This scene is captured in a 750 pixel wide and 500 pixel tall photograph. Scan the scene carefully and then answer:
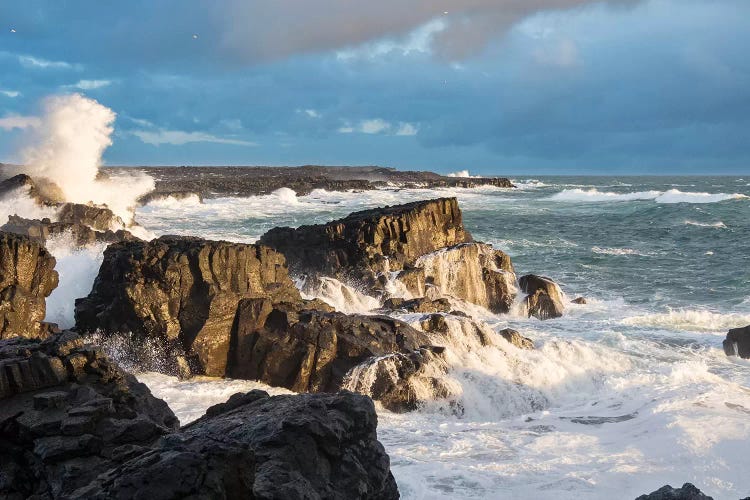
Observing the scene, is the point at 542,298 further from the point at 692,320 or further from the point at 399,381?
the point at 399,381

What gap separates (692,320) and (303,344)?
1388 centimetres

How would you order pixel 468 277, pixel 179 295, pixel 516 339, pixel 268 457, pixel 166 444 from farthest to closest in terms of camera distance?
pixel 468 277 → pixel 516 339 → pixel 179 295 → pixel 268 457 → pixel 166 444

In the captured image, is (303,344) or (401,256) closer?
(303,344)

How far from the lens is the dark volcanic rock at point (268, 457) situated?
15.7 ft

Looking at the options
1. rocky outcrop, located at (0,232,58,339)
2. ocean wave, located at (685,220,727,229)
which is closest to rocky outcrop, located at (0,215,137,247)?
rocky outcrop, located at (0,232,58,339)

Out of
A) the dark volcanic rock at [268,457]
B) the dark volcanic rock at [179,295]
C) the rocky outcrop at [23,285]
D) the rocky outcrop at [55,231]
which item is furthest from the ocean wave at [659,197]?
the dark volcanic rock at [268,457]

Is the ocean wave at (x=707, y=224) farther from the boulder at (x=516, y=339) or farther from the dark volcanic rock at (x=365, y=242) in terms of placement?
the boulder at (x=516, y=339)

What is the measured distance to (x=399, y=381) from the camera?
1341cm

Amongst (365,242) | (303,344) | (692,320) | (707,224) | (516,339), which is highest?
(365,242)

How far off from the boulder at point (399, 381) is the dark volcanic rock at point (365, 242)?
6.77 m

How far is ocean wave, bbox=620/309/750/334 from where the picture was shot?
21000 mm

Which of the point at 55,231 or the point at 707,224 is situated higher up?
the point at 55,231

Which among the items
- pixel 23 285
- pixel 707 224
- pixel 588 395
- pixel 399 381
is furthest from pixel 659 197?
pixel 23 285

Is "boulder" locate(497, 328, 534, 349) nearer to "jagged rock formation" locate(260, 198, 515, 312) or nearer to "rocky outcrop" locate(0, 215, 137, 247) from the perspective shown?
"jagged rock formation" locate(260, 198, 515, 312)
